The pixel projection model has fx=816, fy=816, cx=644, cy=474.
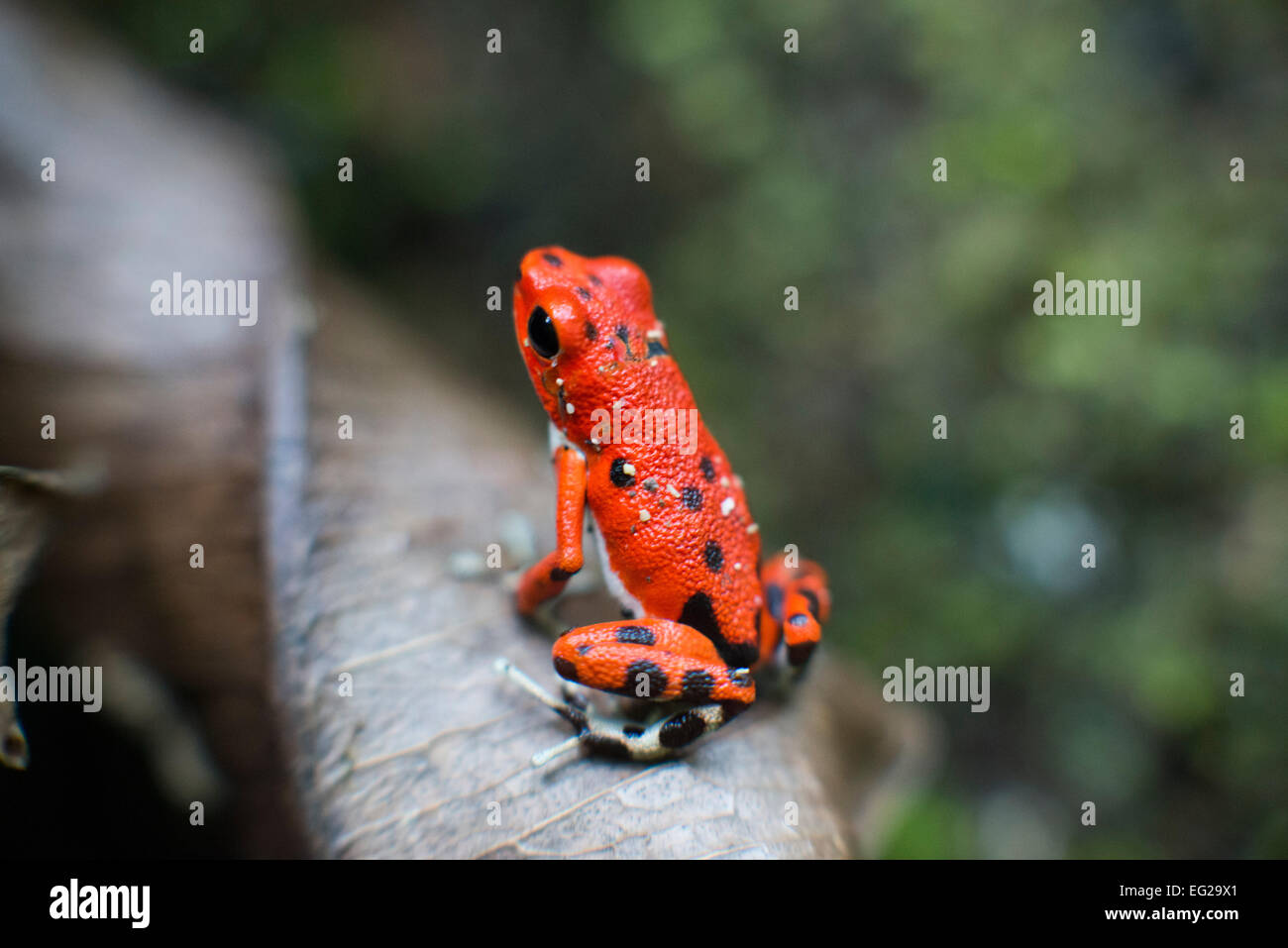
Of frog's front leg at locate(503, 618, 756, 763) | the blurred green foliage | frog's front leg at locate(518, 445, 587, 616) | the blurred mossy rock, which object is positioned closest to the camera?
the blurred mossy rock

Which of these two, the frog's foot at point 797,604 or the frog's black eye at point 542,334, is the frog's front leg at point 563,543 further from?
the frog's foot at point 797,604

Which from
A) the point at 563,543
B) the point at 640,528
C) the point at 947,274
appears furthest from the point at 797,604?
the point at 947,274

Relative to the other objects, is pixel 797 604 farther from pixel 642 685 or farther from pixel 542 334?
pixel 542 334

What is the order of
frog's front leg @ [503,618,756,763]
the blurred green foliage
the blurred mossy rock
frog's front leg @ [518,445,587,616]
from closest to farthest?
the blurred mossy rock → frog's front leg @ [503,618,756,763] → frog's front leg @ [518,445,587,616] → the blurred green foliage

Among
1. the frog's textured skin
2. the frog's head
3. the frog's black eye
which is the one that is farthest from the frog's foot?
the frog's black eye

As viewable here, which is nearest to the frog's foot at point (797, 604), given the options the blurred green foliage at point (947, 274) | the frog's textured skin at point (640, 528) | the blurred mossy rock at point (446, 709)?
the frog's textured skin at point (640, 528)

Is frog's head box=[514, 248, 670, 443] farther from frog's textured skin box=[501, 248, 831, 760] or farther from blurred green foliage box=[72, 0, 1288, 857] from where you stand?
blurred green foliage box=[72, 0, 1288, 857]
